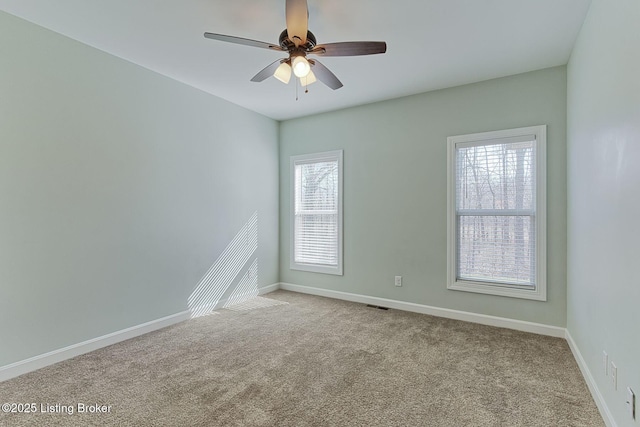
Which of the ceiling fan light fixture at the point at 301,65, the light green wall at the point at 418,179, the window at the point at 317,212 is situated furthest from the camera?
the window at the point at 317,212

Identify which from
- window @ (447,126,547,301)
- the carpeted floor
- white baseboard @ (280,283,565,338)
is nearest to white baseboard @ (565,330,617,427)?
the carpeted floor

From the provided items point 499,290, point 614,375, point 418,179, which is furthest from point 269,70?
point 499,290

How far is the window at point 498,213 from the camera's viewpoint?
10.8ft

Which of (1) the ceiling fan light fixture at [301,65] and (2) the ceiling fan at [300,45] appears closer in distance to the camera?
(2) the ceiling fan at [300,45]

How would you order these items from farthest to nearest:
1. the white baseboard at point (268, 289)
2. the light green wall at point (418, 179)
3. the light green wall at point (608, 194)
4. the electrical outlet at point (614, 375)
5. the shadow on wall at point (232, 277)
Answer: the white baseboard at point (268, 289) < the shadow on wall at point (232, 277) < the light green wall at point (418, 179) < the electrical outlet at point (614, 375) < the light green wall at point (608, 194)

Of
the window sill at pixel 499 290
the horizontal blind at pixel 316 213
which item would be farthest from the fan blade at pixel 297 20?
the window sill at pixel 499 290

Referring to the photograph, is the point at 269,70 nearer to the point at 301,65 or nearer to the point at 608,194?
the point at 301,65

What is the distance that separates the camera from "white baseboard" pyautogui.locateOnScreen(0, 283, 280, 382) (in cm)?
243

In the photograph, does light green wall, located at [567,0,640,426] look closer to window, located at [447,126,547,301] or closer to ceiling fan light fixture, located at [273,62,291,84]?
window, located at [447,126,547,301]

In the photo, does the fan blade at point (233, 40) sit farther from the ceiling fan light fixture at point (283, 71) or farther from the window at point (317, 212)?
the window at point (317, 212)

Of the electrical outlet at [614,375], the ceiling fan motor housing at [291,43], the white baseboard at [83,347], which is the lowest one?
the white baseboard at [83,347]

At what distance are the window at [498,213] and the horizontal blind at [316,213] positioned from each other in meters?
1.67

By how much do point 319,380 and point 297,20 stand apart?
252 centimetres

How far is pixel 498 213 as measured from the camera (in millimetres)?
3521
